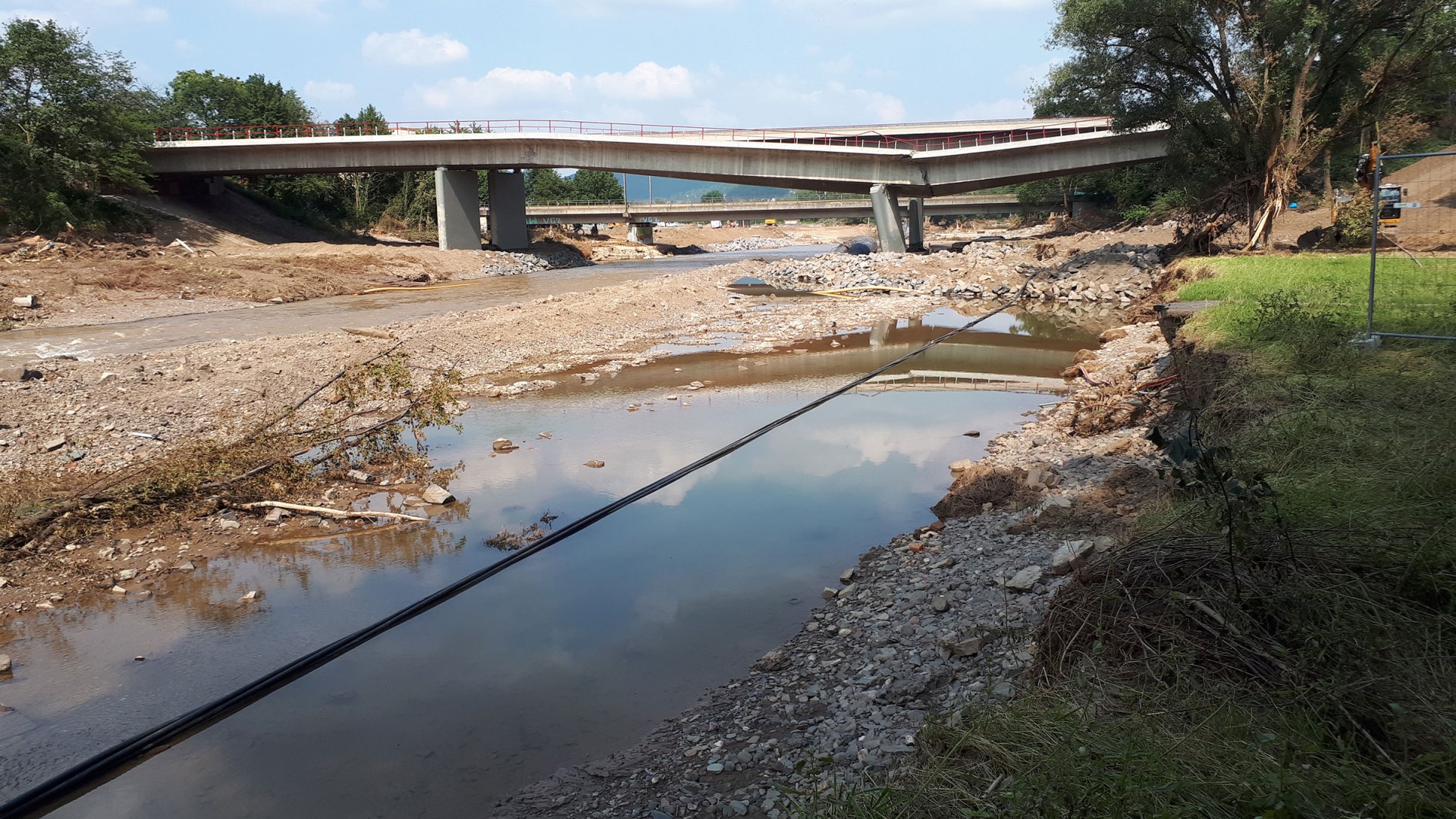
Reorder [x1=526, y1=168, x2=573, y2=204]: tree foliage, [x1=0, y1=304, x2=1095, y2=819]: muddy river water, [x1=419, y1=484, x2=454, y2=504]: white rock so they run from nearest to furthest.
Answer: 1. [x1=0, y1=304, x2=1095, y2=819]: muddy river water
2. [x1=419, y1=484, x2=454, y2=504]: white rock
3. [x1=526, y1=168, x2=573, y2=204]: tree foliage

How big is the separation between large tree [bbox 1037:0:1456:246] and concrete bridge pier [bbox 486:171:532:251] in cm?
3479

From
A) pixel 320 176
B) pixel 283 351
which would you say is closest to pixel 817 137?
pixel 320 176

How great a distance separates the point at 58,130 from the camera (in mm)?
38062

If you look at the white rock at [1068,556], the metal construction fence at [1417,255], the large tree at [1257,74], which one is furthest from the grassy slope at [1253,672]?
the large tree at [1257,74]

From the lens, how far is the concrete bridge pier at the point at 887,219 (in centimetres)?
4644

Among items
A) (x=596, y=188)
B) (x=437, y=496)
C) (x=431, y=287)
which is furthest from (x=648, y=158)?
(x=596, y=188)

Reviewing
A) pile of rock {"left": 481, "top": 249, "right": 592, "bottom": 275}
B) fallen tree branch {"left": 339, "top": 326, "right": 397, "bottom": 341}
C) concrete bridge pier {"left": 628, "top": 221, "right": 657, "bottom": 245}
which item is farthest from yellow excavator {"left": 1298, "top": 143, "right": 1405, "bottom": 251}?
concrete bridge pier {"left": 628, "top": 221, "right": 657, "bottom": 245}

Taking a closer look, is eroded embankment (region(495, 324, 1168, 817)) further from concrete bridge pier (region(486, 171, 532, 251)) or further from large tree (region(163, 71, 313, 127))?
large tree (region(163, 71, 313, 127))

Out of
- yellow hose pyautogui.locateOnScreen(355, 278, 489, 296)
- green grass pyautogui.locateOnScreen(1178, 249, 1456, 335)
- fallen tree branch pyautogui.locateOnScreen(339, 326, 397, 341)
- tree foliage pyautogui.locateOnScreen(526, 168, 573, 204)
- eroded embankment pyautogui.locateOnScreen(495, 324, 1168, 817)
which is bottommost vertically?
eroded embankment pyautogui.locateOnScreen(495, 324, 1168, 817)

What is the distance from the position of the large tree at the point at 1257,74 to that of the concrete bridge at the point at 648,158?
14.1 metres

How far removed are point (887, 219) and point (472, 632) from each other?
4225 cm

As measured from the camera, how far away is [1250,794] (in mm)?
3162

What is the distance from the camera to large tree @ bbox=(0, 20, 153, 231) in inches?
1384

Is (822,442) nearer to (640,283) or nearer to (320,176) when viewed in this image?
(640,283)
